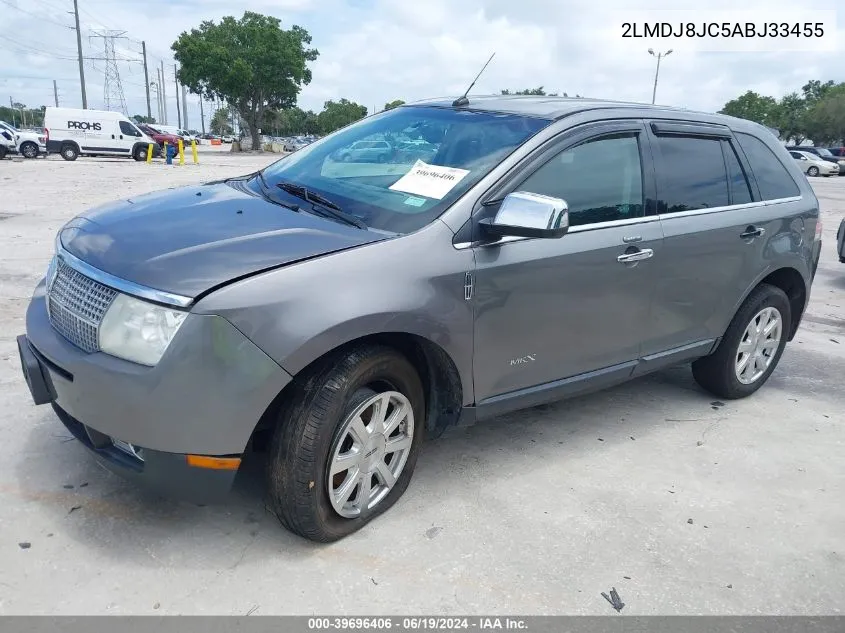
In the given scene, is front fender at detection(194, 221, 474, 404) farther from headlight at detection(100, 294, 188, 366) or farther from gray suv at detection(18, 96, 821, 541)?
headlight at detection(100, 294, 188, 366)

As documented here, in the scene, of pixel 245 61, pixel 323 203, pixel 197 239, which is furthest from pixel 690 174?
pixel 245 61

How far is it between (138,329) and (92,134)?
31.6 meters

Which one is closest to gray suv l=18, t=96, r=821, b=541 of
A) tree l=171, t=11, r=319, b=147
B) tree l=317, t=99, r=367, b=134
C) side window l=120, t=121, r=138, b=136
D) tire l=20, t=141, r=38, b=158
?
side window l=120, t=121, r=138, b=136

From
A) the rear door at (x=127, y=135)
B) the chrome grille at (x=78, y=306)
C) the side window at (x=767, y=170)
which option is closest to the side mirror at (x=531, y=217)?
the chrome grille at (x=78, y=306)


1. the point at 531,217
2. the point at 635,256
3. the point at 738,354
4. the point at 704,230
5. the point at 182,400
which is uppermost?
the point at 531,217

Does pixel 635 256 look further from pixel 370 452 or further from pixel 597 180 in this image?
pixel 370 452

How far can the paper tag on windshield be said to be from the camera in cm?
305

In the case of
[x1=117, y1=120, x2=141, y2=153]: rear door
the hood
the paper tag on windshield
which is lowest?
the hood

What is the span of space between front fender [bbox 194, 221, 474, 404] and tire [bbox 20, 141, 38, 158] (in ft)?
105

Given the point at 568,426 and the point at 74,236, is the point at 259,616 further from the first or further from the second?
the point at 568,426

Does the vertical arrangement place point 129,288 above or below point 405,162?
below

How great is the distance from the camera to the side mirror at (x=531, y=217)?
2.78 m

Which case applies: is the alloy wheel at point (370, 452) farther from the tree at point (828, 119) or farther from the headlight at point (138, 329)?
the tree at point (828, 119)

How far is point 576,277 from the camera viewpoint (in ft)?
10.7
